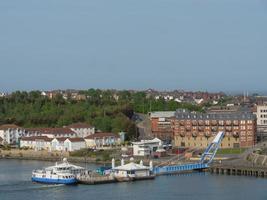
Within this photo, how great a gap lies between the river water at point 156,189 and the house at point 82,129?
8375mm

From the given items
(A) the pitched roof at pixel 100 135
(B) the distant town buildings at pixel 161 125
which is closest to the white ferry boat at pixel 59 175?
(A) the pitched roof at pixel 100 135

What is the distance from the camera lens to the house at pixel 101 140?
84.1ft

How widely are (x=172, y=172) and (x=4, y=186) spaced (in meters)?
4.52

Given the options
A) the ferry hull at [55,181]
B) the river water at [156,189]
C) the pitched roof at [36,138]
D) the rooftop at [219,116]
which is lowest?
the river water at [156,189]

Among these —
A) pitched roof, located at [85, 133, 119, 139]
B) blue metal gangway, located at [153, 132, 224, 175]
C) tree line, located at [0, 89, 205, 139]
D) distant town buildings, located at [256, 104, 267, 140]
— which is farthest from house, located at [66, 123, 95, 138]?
blue metal gangway, located at [153, 132, 224, 175]

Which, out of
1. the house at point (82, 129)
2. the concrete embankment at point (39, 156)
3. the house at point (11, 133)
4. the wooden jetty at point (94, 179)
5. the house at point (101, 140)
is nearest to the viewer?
the wooden jetty at point (94, 179)

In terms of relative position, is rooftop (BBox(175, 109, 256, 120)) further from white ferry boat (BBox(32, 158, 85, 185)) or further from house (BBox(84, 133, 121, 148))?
white ferry boat (BBox(32, 158, 85, 185))

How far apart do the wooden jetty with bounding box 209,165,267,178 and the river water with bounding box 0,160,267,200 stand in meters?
0.49

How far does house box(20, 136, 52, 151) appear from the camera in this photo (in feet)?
84.4

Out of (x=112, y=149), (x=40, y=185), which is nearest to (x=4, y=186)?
(x=40, y=185)

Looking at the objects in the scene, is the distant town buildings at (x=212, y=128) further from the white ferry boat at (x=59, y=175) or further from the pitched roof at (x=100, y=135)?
the white ferry boat at (x=59, y=175)

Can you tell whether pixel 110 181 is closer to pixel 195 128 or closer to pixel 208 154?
pixel 208 154

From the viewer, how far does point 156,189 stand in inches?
639

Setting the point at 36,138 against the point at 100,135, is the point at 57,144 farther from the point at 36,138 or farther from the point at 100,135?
the point at 100,135
